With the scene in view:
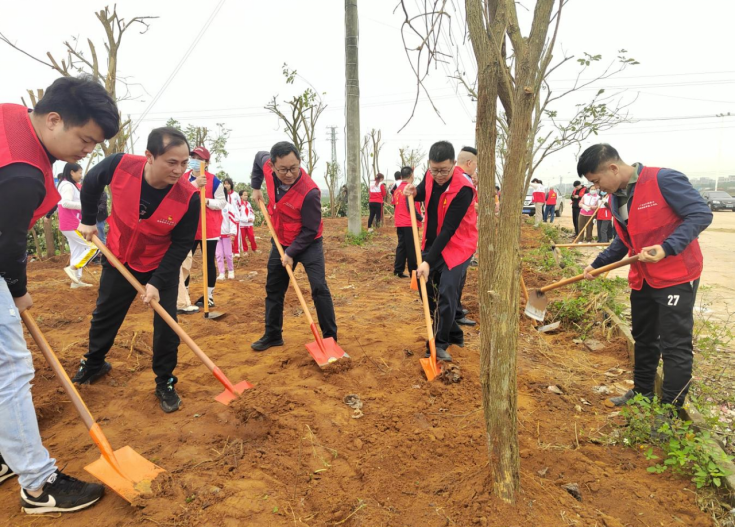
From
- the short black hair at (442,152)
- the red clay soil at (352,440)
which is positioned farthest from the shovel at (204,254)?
the short black hair at (442,152)

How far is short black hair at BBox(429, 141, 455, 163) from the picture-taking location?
353cm

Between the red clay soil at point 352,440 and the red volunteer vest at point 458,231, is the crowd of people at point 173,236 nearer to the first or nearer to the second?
the red volunteer vest at point 458,231

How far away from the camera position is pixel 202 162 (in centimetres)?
514

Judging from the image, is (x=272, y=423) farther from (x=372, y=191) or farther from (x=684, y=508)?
(x=372, y=191)

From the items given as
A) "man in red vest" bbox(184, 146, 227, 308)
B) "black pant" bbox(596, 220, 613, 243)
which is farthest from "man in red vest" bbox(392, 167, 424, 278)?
"black pant" bbox(596, 220, 613, 243)

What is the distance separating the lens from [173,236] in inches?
117

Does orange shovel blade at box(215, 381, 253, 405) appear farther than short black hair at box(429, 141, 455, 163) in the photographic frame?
No

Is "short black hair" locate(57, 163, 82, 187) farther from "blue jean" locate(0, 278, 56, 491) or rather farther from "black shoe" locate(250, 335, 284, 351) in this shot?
"blue jean" locate(0, 278, 56, 491)

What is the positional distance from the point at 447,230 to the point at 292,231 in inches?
55.9

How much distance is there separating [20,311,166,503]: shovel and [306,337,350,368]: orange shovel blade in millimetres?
1543

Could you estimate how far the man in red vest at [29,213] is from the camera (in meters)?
1.78

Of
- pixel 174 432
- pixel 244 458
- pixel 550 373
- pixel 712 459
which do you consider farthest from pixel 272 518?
pixel 550 373

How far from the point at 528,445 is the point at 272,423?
5.09ft

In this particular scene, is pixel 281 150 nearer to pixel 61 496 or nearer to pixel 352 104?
pixel 61 496
